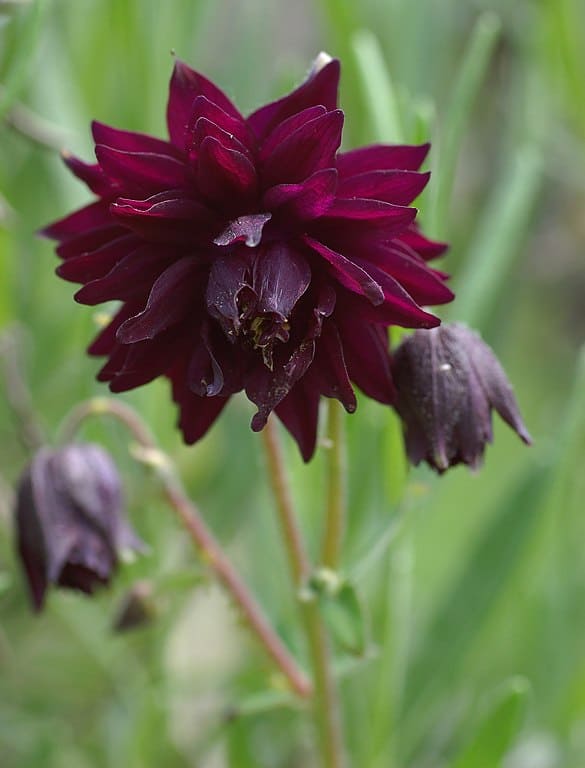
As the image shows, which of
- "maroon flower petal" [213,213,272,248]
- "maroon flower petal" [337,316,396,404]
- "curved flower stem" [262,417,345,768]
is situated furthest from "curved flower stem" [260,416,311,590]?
"maroon flower petal" [213,213,272,248]

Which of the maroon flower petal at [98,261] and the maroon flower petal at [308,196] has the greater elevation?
the maroon flower petal at [308,196]

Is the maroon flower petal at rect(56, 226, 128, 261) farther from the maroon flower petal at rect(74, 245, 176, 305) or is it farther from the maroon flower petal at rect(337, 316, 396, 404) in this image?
the maroon flower petal at rect(337, 316, 396, 404)

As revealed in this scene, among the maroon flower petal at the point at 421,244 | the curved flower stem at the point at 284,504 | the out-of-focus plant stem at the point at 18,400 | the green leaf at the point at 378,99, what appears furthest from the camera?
the out-of-focus plant stem at the point at 18,400

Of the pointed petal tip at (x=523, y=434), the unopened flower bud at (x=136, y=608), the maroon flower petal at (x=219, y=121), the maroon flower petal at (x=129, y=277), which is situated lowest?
the unopened flower bud at (x=136, y=608)

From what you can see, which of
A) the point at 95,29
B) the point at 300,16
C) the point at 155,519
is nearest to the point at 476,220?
the point at 95,29

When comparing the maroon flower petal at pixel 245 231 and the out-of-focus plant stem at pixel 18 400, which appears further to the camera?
the out-of-focus plant stem at pixel 18 400

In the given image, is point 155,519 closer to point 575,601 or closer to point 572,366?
point 575,601

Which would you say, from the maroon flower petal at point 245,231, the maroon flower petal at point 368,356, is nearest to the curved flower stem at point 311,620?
the maroon flower petal at point 368,356

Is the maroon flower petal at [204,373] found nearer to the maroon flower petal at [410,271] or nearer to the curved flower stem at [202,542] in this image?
the maroon flower petal at [410,271]

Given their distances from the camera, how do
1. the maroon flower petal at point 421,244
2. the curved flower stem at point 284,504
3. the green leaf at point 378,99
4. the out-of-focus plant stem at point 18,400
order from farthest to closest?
the out-of-focus plant stem at point 18,400 → the green leaf at point 378,99 → the curved flower stem at point 284,504 → the maroon flower petal at point 421,244
